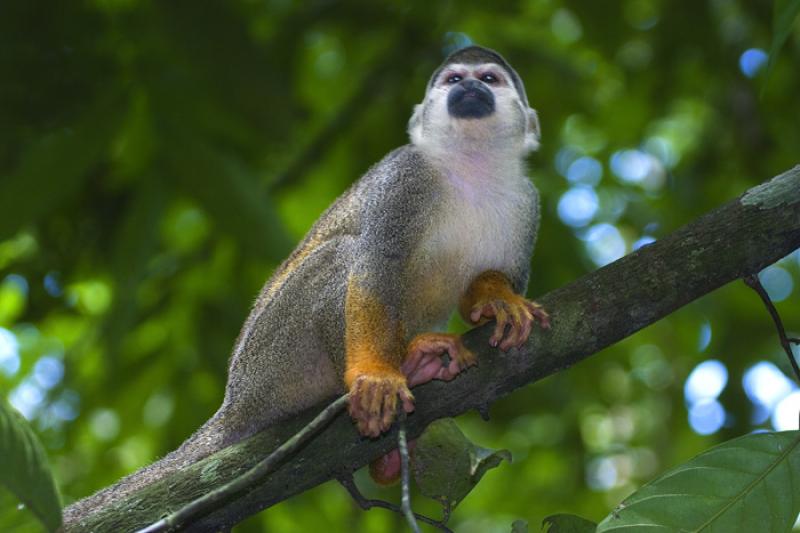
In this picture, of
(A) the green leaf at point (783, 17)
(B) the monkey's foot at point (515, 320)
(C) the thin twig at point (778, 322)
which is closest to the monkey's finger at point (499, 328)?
(B) the monkey's foot at point (515, 320)

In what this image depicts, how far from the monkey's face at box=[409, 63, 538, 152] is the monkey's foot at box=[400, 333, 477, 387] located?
1132 millimetres

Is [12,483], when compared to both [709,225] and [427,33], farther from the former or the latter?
[427,33]

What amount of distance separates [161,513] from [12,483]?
920mm

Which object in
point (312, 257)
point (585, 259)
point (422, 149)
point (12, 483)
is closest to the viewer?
point (12, 483)

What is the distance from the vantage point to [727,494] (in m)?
1.99

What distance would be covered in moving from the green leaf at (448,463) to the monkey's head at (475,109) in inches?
59.3

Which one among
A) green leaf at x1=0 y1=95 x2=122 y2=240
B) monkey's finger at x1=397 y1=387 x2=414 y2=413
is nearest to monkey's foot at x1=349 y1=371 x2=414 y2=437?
monkey's finger at x1=397 y1=387 x2=414 y2=413

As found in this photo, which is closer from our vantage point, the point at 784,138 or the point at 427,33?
the point at 427,33

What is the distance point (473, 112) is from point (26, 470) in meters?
2.75

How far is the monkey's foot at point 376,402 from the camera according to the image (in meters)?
2.77

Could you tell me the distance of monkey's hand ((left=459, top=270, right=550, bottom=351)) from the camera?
8.98 feet

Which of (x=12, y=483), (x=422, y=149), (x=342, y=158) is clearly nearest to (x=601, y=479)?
(x=342, y=158)

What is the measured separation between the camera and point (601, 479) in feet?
26.7

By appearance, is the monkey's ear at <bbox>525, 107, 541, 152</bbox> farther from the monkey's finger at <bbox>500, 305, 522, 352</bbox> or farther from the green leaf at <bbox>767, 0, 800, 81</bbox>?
the green leaf at <bbox>767, 0, 800, 81</bbox>
